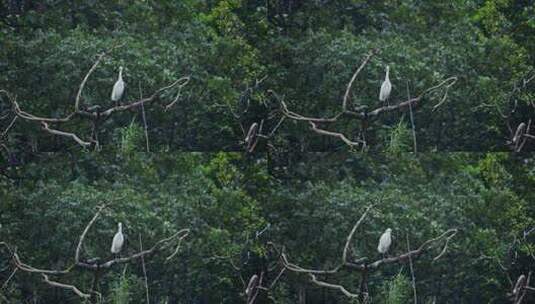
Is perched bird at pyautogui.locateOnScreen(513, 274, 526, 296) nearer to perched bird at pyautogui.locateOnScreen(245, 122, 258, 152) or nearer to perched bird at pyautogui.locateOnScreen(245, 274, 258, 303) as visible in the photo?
perched bird at pyautogui.locateOnScreen(245, 274, 258, 303)

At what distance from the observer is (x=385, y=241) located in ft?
11.3

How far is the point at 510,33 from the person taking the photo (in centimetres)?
365

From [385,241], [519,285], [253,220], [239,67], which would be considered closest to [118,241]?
[253,220]

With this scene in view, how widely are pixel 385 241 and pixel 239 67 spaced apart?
0.69 m

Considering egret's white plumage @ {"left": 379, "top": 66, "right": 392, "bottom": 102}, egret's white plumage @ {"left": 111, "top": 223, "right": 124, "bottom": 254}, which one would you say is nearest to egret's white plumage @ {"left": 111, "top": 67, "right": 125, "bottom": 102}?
egret's white plumage @ {"left": 111, "top": 223, "right": 124, "bottom": 254}

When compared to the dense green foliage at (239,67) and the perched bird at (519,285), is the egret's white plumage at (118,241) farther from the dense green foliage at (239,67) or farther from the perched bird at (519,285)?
the perched bird at (519,285)

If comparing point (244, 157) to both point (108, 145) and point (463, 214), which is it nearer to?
point (108, 145)

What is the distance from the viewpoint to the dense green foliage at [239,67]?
3.54 metres

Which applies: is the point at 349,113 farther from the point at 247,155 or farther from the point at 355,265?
the point at 355,265

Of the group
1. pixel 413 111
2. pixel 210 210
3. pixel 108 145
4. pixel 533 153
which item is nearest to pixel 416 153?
pixel 413 111

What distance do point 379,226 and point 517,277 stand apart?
46 cm

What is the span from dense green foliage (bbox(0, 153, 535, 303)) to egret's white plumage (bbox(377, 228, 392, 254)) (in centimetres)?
4

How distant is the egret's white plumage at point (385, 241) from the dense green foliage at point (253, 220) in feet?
0.13

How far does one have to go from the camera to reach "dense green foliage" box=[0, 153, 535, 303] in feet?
11.4
